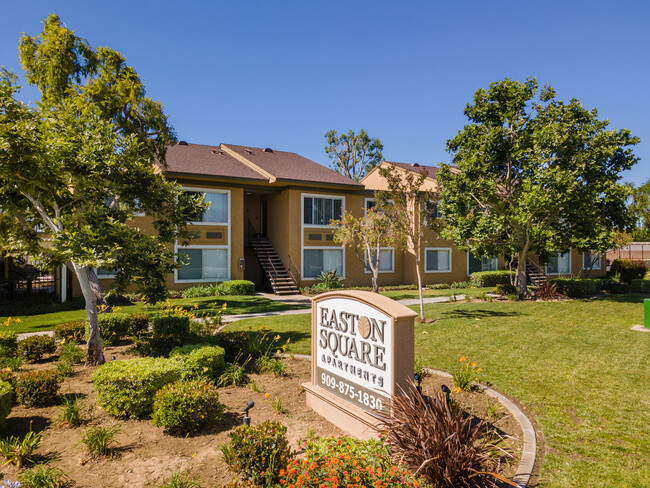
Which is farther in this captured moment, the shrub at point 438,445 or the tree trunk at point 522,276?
the tree trunk at point 522,276

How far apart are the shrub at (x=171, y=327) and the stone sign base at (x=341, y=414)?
14.3ft

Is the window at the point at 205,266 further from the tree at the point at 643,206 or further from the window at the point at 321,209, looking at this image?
the tree at the point at 643,206

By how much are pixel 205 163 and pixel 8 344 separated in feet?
54.0

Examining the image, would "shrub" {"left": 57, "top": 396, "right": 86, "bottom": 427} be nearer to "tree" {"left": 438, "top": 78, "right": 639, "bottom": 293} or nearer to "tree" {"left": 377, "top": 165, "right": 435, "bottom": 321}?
"tree" {"left": 377, "top": 165, "right": 435, "bottom": 321}

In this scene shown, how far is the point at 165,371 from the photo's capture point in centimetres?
639

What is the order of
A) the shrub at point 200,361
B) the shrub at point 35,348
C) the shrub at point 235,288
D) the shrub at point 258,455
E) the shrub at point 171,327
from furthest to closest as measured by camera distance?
the shrub at point 235,288 → the shrub at point 171,327 → the shrub at point 35,348 → the shrub at point 200,361 → the shrub at point 258,455

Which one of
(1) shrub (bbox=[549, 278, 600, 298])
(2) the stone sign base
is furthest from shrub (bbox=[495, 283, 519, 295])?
(2) the stone sign base

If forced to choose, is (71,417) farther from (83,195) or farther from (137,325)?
(137,325)

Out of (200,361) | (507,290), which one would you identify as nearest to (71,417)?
(200,361)

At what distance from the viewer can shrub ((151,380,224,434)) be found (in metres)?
5.43

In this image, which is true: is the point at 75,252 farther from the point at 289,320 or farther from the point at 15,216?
the point at 289,320

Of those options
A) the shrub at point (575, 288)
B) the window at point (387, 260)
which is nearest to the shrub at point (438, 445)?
the shrub at point (575, 288)

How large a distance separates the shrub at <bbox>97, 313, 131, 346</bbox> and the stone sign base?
20.8 ft

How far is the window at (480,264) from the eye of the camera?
30.7 m
